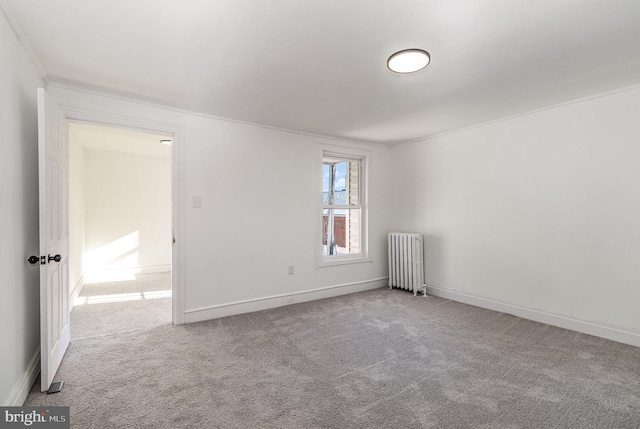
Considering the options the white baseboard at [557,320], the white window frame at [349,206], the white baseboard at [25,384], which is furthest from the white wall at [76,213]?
the white baseboard at [557,320]

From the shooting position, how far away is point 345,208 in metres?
4.75

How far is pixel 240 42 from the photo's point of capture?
199cm

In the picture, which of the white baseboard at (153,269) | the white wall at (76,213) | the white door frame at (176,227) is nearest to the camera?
the white door frame at (176,227)

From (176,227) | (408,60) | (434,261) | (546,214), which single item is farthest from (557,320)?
(176,227)

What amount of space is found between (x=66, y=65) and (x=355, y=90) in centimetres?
232

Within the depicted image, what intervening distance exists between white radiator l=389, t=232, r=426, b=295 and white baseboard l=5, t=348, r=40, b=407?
13.3 ft

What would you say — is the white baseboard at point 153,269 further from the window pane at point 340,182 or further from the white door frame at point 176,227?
the window pane at point 340,182

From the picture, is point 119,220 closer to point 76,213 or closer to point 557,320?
point 76,213

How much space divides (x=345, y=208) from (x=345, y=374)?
280 cm

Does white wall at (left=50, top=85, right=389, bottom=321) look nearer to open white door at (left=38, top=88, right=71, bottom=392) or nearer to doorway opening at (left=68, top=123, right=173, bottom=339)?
open white door at (left=38, top=88, right=71, bottom=392)

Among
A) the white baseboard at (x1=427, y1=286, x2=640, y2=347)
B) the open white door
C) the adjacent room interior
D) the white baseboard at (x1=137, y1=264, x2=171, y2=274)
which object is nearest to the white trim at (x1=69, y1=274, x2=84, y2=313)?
the adjacent room interior

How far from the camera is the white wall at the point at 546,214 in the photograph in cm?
280

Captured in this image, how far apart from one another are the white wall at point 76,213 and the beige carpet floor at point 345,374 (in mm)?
1131

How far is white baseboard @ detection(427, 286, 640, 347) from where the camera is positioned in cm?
278
